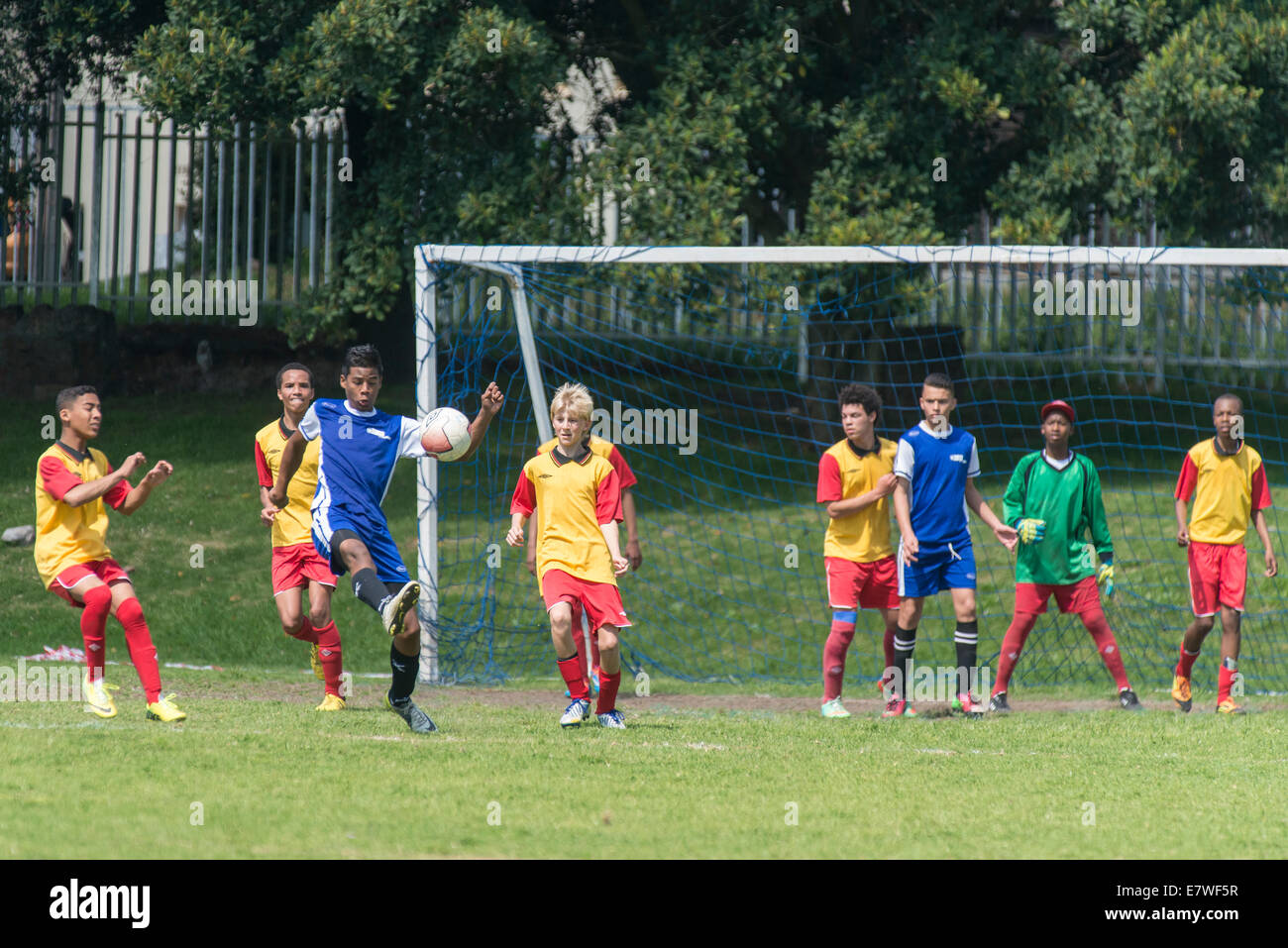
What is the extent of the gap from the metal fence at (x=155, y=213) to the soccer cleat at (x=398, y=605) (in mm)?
10419

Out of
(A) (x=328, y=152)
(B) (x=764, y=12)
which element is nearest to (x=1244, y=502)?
(B) (x=764, y=12)

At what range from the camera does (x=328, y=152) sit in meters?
16.4

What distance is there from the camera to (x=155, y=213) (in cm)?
1659

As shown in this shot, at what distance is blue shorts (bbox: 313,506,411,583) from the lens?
23.7ft

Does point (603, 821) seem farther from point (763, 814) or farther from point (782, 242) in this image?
point (782, 242)

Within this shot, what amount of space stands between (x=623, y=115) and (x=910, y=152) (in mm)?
2766

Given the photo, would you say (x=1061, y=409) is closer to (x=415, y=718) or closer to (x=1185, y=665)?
(x=1185, y=665)

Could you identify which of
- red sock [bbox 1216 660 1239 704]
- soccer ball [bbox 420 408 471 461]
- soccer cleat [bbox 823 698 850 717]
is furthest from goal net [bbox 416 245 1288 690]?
soccer ball [bbox 420 408 471 461]

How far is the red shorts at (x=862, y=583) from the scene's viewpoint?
8508 millimetres

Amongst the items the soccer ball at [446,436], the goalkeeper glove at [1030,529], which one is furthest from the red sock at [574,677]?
the goalkeeper glove at [1030,529]

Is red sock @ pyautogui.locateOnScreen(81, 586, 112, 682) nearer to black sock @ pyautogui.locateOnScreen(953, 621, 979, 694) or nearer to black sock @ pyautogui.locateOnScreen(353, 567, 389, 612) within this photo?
black sock @ pyautogui.locateOnScreen(353, 567, 389, 612)

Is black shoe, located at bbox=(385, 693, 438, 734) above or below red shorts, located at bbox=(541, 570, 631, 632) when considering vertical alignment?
below

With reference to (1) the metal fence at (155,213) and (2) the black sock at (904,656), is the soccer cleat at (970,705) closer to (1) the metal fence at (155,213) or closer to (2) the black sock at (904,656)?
(2) the black sock at (904,656)

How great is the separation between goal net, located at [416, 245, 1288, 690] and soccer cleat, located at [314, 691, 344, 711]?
1.70 meters
